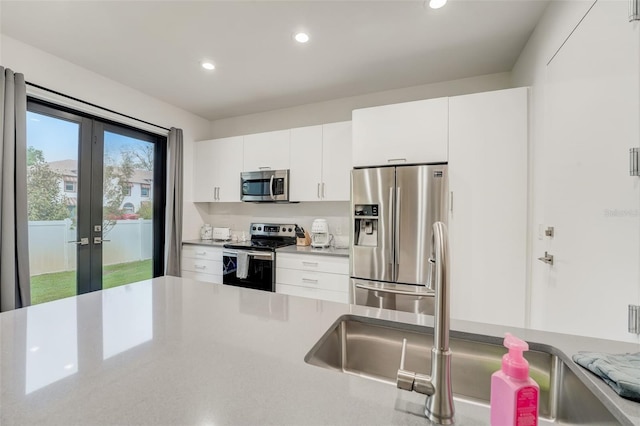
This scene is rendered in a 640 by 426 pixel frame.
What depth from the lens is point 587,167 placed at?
1.26 metres

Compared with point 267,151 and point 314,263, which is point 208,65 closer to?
point 267,151

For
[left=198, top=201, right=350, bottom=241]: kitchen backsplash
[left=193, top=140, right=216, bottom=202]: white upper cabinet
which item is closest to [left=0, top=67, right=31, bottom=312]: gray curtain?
[left=193, top=140, right=216, bottom=202]: white upper cabinet

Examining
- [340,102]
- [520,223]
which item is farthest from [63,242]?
[520,223]

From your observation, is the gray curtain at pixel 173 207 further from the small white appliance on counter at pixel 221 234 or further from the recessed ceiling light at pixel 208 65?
the recessed ceiling light at pixel 208 65

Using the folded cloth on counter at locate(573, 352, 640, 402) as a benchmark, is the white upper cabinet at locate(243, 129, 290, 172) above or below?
above

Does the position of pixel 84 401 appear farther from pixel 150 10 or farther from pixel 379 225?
pixel 150 10

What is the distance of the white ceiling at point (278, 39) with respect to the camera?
1.77 m

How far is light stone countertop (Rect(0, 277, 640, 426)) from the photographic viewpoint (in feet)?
1.72

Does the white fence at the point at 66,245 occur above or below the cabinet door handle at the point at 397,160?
below

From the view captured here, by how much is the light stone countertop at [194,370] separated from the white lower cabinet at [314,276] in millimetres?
1483

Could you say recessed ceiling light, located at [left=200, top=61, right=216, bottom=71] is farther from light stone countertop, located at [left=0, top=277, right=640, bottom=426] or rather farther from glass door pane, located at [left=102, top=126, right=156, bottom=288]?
light stone countertop, located at [left=0, top=277, right=640, bottom=426]

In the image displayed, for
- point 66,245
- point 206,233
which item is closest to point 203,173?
point 206,233

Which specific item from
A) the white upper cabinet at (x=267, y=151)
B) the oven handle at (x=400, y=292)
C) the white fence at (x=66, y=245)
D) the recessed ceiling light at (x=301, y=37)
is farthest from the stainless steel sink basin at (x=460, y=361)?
the white fence at (x=66, y=245)

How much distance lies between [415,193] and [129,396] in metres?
2.06
